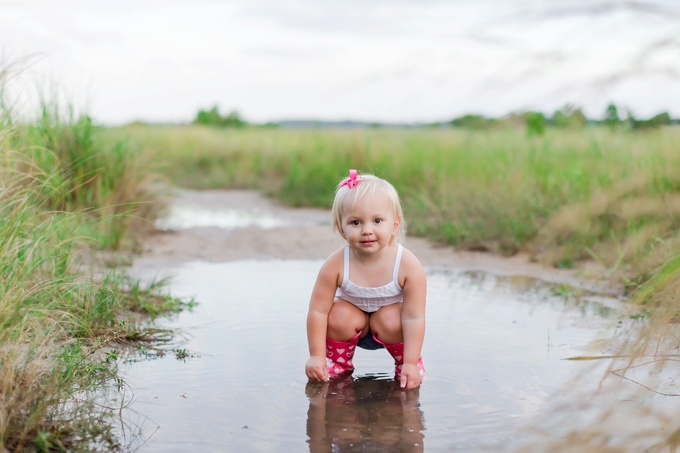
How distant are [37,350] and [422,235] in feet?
17.5

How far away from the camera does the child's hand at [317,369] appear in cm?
316

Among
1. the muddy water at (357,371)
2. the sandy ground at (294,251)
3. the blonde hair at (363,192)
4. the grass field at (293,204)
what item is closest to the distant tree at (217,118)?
the grass field at (293,204)

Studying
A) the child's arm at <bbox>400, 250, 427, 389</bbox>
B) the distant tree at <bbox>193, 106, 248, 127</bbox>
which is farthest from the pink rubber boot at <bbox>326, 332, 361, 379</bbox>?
the distant tree at <bbox>193, 106, 248, 127</bbox>

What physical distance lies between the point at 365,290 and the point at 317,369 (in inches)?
16.2

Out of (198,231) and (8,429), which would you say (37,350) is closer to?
(8,429)

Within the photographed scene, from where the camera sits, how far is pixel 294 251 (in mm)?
6789

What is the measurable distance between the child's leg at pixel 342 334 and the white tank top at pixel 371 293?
4 cm

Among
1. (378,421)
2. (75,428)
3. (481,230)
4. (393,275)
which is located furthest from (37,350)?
(481,230)

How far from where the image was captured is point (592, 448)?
1.68 metres

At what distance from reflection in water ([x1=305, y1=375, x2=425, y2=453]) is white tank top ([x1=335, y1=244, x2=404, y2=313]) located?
0.33 metres

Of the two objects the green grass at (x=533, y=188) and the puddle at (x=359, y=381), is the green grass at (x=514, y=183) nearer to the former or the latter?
the green grass at (x=533, y=188)

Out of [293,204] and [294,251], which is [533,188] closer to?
[294,251]

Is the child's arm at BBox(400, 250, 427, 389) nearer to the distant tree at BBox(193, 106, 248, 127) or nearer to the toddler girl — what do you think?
the toddler girl

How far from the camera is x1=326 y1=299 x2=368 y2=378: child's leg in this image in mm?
3287
